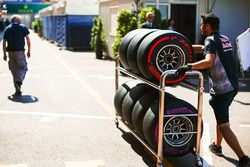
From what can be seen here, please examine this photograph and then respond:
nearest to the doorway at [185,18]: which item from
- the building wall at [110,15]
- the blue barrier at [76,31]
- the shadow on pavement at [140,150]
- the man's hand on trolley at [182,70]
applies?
the building wall at [110,15]

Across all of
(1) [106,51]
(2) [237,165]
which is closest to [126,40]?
(2) [237,165]

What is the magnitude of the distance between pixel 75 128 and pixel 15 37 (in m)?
4.05

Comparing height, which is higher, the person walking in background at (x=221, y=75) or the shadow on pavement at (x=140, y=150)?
the person walking in background at (x=221, y=75)

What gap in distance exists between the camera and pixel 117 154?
237 inches

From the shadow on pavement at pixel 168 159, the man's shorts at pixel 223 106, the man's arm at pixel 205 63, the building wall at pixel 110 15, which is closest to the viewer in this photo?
the man's arm at pixel 205 63

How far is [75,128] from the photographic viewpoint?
7473mm

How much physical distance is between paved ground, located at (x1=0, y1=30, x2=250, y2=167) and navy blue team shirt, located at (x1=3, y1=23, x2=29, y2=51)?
123cm

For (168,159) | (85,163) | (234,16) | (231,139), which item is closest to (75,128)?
(85,163)

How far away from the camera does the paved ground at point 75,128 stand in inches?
228

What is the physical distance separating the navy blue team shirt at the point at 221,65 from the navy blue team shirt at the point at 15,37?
6.32 metres

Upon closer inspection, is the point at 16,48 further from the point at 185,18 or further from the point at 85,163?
the point at 185,18

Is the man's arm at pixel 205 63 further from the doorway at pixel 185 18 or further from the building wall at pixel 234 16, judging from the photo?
the doorway at pixel 185 18

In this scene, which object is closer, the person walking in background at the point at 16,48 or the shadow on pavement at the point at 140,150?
the shadow on pavement at the point at 140,150

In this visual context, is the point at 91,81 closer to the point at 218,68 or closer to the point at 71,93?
the point at 71,93
